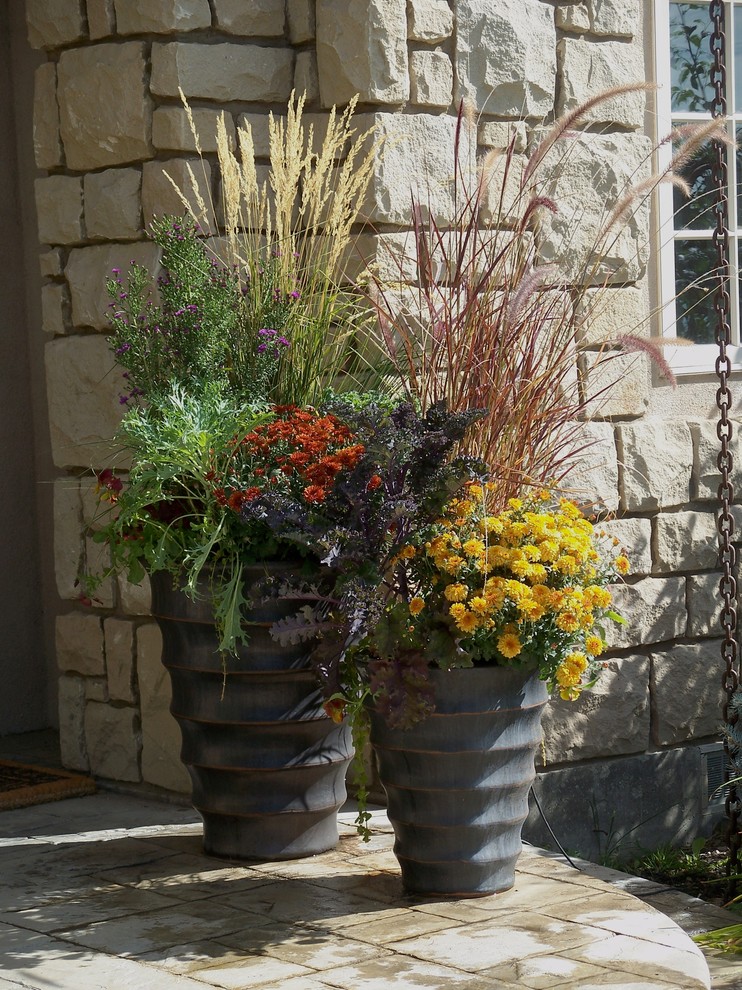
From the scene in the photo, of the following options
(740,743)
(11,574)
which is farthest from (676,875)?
(11,574)

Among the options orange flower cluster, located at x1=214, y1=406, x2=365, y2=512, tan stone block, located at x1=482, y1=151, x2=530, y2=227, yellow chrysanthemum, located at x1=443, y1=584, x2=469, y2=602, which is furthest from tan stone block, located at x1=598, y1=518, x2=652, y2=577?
yellow chrysanthemum, located at x1=443, y1=584, x2=469, y2=602

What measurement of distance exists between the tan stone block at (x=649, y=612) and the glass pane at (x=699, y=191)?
1.21 m

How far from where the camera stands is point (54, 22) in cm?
434

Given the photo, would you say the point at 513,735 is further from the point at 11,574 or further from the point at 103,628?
Answer: the point at 11,574

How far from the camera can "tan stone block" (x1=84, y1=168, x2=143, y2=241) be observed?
13.8 ft

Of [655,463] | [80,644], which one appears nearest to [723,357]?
[655,463]

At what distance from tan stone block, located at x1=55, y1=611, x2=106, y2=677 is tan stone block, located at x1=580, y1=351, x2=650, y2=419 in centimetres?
162

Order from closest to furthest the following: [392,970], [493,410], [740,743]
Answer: [392,970], [493,410], [740,743]

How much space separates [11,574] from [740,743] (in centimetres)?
251

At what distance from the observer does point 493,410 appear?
137 inches

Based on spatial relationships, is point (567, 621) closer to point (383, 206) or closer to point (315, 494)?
point (315, 494)

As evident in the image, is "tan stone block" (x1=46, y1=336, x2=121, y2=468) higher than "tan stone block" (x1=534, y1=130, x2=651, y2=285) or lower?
lower

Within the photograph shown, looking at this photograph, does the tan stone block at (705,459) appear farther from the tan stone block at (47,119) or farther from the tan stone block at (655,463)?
the tan stone block at (47,119)

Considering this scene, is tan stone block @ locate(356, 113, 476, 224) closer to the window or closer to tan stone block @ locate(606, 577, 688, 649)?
the window
